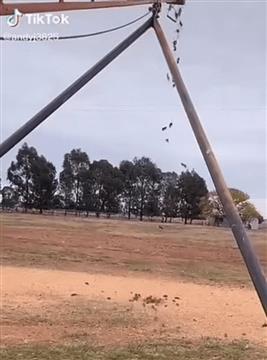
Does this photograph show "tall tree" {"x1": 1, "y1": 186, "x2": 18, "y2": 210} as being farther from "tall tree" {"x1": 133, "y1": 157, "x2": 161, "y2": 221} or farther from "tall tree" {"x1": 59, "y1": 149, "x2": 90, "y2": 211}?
"tall tree" {"x1": 133, "y1": 157, "x2": 161, "y2": 221}

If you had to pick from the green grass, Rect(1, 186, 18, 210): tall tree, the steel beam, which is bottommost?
the green grass

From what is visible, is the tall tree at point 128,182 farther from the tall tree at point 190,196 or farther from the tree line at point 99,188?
the tall tree at point 190,196

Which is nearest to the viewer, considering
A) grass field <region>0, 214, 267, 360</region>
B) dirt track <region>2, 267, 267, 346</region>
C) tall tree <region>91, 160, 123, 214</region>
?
grass field <region>0, 214, 267, 360</region>

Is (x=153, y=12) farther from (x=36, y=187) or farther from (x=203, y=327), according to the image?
(x=36, y=187)

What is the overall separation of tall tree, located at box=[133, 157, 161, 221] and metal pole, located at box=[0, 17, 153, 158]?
215ft

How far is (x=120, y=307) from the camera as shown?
11758 mm

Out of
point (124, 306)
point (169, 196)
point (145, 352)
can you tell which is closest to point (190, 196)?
point (169, 196)

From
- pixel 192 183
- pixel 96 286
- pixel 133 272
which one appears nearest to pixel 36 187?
pixel 192 183

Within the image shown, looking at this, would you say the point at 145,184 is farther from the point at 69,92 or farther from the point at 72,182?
the point at 69,92

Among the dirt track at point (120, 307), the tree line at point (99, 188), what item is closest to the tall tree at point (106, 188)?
the tree line at point (99, 188)

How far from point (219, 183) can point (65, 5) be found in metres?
1.41

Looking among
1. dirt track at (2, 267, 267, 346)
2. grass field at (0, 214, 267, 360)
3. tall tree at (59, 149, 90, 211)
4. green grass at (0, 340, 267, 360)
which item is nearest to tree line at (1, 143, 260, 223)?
tall tree at (59, 149, 90, 211)

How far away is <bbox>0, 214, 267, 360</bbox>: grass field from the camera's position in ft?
27.1

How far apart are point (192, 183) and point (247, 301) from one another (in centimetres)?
5099
